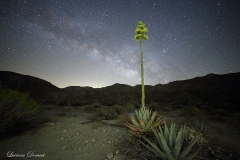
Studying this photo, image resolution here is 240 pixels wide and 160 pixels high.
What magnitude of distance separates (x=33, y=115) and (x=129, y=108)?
7.63 metres

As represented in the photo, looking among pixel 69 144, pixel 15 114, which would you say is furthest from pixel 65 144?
pixel 15 114

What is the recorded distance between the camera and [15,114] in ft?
15.9

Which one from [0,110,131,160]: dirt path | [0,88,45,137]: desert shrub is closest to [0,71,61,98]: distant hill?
[0,88,45,137]: desert shrub

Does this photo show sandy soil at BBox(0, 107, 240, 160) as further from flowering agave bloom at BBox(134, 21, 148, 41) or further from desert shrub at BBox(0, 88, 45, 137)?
flowering agave bloom at BBox(134, 21, 148, 41)

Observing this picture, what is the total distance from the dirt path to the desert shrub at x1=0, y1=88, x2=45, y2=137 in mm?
409

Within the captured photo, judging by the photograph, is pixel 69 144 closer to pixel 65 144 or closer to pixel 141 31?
pixel 65 144

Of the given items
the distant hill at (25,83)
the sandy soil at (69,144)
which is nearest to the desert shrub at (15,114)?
the sandy soil at (69,144)

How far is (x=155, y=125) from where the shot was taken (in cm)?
403

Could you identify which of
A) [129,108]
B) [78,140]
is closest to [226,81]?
[129,108]

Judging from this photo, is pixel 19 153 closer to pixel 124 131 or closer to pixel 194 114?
pixel 124 131

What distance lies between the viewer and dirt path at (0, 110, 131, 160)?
11.9ft

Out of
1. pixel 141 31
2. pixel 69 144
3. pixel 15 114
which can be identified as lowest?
pixel 69 144

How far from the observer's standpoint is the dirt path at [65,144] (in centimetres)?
363

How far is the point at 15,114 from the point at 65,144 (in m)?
2.53
